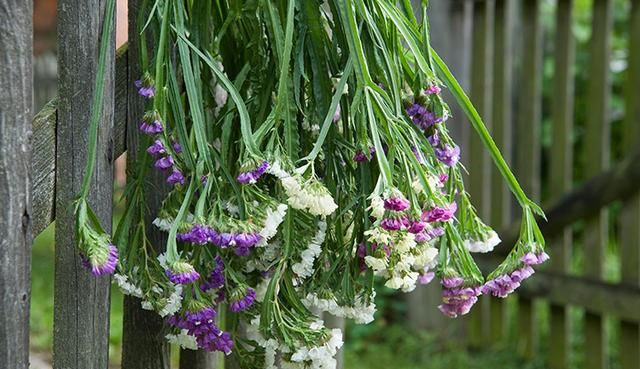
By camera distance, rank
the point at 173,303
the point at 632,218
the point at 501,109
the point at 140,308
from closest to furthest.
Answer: the point at 173,303
the point at 140,308
the point at 632,218
the point at 501,109

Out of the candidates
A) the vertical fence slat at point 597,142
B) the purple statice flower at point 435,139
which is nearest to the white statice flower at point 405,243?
the purple statice flower at point 435,139

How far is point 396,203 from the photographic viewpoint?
1.25 m

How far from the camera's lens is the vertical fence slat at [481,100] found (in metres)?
3.81

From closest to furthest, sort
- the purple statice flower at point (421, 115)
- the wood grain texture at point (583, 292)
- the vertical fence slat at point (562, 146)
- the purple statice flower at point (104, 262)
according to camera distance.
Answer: the purple statice flower at point (104, 262) → the purple statice flower at point (421, 115) → the wood grain texture at point (583, 292) → the vertical fence slat at point (562, 146)

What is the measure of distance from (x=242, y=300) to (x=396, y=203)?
279mm

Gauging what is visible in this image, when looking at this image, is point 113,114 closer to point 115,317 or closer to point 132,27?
point 132,27

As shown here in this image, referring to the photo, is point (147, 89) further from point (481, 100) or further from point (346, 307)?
point (481, 100)

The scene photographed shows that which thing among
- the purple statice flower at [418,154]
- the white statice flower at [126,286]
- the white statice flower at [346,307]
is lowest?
the white statice flower at [346,307]

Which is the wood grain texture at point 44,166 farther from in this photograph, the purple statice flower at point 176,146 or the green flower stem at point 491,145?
the green flower stem at point 491,145

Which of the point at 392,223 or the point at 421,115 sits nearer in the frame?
the point at 392,223

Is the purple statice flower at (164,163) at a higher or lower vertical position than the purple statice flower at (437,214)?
higher

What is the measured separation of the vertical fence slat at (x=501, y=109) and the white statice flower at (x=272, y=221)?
2.60 m

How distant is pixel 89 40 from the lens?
1456 mm

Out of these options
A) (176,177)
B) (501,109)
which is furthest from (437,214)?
(501,109)
